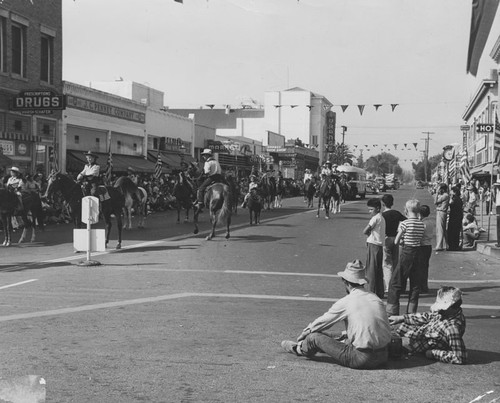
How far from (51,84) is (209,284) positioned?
2499cm

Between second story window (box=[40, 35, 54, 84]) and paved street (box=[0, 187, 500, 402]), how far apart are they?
18245 mm

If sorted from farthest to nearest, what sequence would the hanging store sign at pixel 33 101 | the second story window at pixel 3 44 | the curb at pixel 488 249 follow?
the second story window at pixel 3 44
the hanging store sign at pixel 33 101
the curb at pixel 488 249

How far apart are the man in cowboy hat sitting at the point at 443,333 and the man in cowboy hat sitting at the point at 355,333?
2.25 feet

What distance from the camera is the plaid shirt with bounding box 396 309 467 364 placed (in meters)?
7.45

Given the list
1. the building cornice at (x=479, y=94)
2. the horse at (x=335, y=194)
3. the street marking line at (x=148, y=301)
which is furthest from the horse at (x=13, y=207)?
the building cornice at (x=479, y=94)

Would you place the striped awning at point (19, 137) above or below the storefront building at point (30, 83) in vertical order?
below

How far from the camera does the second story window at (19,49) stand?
3152 centimetres

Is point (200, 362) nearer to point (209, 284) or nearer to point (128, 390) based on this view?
point (128, 390)

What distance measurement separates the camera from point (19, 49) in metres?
31.9

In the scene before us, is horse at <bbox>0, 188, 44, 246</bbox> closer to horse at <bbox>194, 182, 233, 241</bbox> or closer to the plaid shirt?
horse at <bbox>194, 182, 233, 241</bbox>

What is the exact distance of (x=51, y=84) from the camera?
113 ft

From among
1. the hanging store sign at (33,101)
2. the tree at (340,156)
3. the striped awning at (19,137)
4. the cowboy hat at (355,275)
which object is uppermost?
the tree at (340,156)

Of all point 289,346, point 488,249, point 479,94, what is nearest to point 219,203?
point 488,249

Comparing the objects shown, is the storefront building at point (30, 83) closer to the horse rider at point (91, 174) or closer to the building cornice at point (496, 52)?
the horse rider at point (91, 174)
